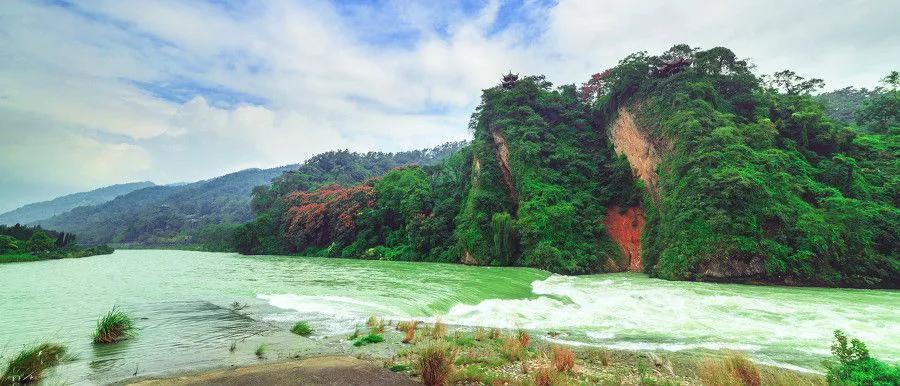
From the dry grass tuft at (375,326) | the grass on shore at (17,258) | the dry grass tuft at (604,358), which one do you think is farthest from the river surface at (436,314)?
the grass on shore at (17,258)

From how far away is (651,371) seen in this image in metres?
8.39

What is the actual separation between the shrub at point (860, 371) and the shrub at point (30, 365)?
Result: 13936 mm

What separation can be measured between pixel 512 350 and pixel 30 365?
966 cm

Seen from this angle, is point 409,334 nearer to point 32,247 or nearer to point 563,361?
point 563,361

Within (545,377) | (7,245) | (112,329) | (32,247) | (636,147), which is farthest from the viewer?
(32,247)

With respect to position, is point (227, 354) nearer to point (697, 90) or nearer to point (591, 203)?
point (591, 203)

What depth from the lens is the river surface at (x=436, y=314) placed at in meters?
9.94

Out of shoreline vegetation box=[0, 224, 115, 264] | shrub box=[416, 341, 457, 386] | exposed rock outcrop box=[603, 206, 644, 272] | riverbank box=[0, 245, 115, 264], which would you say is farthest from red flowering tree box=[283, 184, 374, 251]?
shrub box=[416, 341, 457, 386]

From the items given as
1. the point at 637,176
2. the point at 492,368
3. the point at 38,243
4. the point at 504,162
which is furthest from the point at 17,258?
the point at 637,176

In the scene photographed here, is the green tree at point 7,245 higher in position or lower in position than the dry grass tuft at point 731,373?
higher

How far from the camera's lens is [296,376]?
7.41 m

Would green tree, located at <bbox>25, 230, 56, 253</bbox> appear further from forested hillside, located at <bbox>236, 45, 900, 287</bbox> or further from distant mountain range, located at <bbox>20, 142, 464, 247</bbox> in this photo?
forested hillside, located at <bbox>236, 45, 900, 287</bbox>

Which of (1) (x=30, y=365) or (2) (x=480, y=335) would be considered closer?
(1) (x=30, y=365)

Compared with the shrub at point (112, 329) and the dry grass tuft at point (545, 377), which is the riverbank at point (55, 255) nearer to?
the shrub at point (112, 329)
